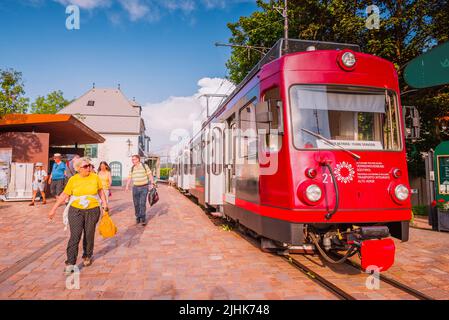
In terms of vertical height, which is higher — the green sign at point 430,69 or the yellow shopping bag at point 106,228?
the green sign at point 430,69

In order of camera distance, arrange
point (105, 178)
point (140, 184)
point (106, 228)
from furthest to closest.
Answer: point (105, 178)
point (140, 184)
point (106, 228)

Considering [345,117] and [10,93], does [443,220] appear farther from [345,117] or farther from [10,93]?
[10,93]

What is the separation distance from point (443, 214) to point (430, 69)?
4.05 meters

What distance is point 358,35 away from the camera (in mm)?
14555

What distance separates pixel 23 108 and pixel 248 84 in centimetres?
1312

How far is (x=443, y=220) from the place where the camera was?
27.7 ft

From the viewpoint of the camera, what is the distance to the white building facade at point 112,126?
3716cm

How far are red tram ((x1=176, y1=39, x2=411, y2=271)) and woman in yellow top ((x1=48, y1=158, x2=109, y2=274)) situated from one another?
2.47 meters

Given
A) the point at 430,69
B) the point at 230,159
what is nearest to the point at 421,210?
the point at 430,69

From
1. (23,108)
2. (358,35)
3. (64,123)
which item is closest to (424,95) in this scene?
(358,35)

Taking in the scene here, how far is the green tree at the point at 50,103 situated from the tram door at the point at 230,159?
39.8 meters

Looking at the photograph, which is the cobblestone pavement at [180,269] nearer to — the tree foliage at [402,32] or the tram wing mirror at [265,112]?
the tram wing mirror at [265,112]

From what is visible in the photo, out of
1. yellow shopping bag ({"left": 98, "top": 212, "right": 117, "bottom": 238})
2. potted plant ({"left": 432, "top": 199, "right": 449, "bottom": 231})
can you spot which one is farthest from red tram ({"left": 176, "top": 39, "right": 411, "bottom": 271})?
potted plant ({"left": 432, "top": 199, "right": 449, "bottom": 231})

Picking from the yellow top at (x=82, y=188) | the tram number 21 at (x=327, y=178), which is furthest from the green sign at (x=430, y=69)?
the yellow top at (x=82, y=188)
